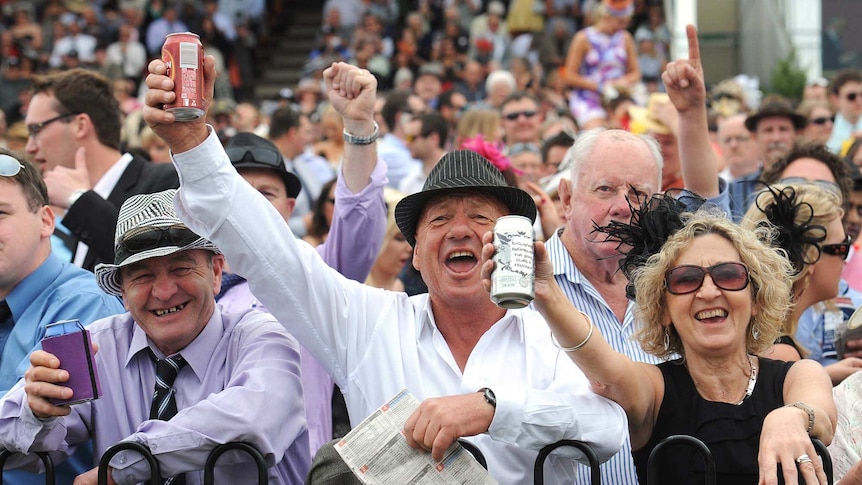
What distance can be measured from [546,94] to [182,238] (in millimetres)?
10576

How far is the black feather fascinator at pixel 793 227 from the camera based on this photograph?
188 inches

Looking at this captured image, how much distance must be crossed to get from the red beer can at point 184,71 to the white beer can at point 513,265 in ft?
3.44

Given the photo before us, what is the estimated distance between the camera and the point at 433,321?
396cm

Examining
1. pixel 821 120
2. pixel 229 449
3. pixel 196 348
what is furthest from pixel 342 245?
pixel 821 120

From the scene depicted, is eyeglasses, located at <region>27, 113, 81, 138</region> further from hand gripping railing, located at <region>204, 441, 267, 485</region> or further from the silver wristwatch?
hand gripping railing, located at <region>204, 441, 267, 485</region>

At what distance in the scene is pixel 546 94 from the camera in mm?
14227

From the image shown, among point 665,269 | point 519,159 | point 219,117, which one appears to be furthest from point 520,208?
point 219,117

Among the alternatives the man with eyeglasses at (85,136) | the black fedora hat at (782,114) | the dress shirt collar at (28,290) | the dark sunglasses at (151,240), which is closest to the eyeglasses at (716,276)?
the dark sunglasses at (151,240)

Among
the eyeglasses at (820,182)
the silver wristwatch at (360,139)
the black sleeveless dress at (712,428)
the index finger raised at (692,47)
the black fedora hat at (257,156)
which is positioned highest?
the index finger raised at (692,47)

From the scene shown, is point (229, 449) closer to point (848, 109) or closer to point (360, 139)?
point (360, 139)

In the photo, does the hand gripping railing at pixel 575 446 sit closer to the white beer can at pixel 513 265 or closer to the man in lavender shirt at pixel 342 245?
the white beer can at pixel 513 265

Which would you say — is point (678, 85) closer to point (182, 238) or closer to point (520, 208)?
point (520, 208)

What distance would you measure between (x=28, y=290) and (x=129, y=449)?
1109 millimetres

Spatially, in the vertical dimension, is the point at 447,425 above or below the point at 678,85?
below
